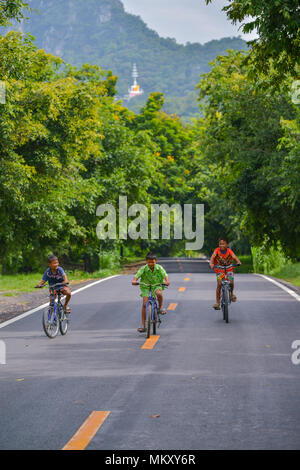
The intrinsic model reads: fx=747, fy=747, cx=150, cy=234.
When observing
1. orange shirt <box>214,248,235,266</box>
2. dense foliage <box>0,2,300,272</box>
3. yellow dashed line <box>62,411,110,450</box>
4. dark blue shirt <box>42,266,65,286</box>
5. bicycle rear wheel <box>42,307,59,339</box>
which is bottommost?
yellow dashed line <box>62,411,110,450</box>

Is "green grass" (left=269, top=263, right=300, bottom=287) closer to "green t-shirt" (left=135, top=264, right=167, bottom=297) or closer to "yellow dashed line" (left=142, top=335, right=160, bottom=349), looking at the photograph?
"green t-shirt" (left=135, top=264, right=167, bottom=297)

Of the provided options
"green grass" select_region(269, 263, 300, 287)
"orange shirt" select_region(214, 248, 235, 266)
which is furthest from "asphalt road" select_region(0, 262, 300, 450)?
"green grass" select_region(269, 263, 300, 287)

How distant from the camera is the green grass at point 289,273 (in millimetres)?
30609

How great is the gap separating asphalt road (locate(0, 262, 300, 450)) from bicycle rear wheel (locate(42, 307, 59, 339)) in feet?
0.56

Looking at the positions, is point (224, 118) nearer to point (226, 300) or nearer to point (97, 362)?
point (226, 300)

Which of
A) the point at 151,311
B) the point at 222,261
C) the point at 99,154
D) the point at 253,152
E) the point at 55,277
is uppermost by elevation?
the point at 99,154

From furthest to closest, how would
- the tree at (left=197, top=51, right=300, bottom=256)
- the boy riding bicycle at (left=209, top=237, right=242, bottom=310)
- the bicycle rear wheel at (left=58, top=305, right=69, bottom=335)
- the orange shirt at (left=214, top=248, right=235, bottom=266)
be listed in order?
the tree at (left=197, top=51, right=300, bottom=256), the orange shirt at (left=214, top=248, right=235, bottom=266), the boy riding bicycle at (left=209, top=237, right=242, bottom=310), the bicycle rear wheel at (left=58, top=305, right=69, bottom=335)

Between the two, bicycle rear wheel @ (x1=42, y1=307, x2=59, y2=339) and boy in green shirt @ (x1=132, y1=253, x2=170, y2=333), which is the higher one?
boy in green shirt @ (x1=132, y1=253, x2=170, y2=333)

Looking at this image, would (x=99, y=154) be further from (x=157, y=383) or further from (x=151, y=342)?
(x=157, y=383)

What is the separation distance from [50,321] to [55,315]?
25 centimetres

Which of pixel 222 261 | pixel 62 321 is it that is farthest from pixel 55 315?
pixel 222 261

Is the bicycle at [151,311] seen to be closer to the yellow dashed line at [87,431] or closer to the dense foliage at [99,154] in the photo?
the dense foliage at [99,154]

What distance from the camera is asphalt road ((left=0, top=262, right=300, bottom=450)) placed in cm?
641

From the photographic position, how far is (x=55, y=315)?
42.4 feet
